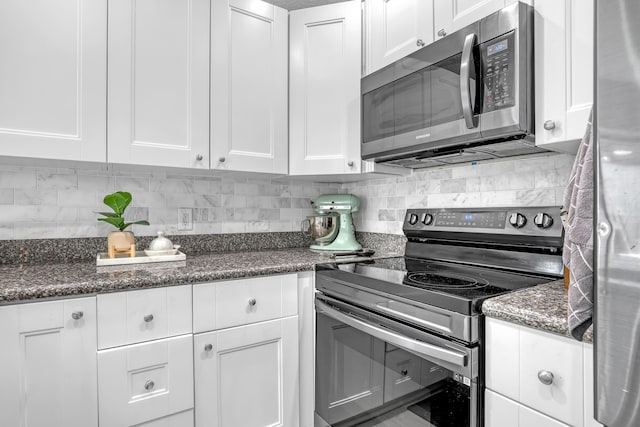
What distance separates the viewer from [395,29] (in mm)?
1653

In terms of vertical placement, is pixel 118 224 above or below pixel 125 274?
above

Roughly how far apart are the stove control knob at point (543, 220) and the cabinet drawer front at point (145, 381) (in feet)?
4.51

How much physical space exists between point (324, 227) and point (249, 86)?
866 millimetres

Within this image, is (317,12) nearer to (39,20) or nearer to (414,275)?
(39,20)

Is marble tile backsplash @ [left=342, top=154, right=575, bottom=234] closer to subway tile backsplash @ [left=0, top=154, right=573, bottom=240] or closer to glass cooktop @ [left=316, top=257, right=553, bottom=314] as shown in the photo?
subway tile backsplash @ [left=0, top=154, right=573, bottom=240]

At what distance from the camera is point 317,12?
6.33 ft

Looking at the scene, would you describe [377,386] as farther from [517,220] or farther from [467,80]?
[467,80]

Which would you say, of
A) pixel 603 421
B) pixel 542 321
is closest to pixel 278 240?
pixel 542 321

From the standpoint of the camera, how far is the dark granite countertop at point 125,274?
115cm

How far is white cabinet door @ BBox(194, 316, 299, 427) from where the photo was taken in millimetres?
1415

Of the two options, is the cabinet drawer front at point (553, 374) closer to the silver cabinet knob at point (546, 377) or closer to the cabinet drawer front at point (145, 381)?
the silver cabinet knob at point (546, 377)

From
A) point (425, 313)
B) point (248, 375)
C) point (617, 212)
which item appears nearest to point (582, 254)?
point (617, 212)

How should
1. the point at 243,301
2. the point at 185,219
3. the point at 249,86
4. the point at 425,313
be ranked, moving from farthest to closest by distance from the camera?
the point at 185,219, the point at 249,86, the point at 243,301, the point at 425,313

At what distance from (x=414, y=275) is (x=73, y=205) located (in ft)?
5.25
